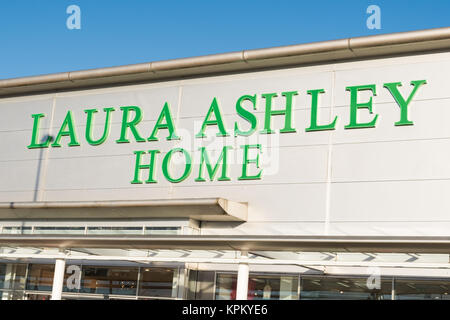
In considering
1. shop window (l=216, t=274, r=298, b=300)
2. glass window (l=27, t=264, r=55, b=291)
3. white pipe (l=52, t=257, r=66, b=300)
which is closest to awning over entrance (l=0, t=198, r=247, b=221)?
glass window (l=27, t=264, r=55, b=291)

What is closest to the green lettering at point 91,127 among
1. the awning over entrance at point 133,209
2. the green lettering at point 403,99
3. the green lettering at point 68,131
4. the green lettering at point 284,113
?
the green lettering at point 68,131

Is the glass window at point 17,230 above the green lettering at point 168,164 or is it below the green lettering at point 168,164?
below

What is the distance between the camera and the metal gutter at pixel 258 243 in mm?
11828

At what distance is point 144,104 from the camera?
64.5 ft

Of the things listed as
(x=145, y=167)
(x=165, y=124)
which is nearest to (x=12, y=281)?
(x=145, y=167)

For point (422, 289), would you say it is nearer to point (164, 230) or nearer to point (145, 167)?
point (164, 230)

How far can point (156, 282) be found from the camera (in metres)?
17.8

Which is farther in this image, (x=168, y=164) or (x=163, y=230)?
(x=168, y=164)

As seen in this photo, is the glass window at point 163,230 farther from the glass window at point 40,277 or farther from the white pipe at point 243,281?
the white pipe at point 243,281

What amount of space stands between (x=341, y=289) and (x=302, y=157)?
349 centimetres

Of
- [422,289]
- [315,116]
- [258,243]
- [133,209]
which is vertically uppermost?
[315,116]

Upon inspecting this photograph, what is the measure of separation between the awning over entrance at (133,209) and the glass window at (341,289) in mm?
2429

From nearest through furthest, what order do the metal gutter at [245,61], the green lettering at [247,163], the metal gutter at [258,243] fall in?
1. the metal gutter at [258,243]
2. the metal gutter at [245,61]
3. the green lettering at [247,163]
